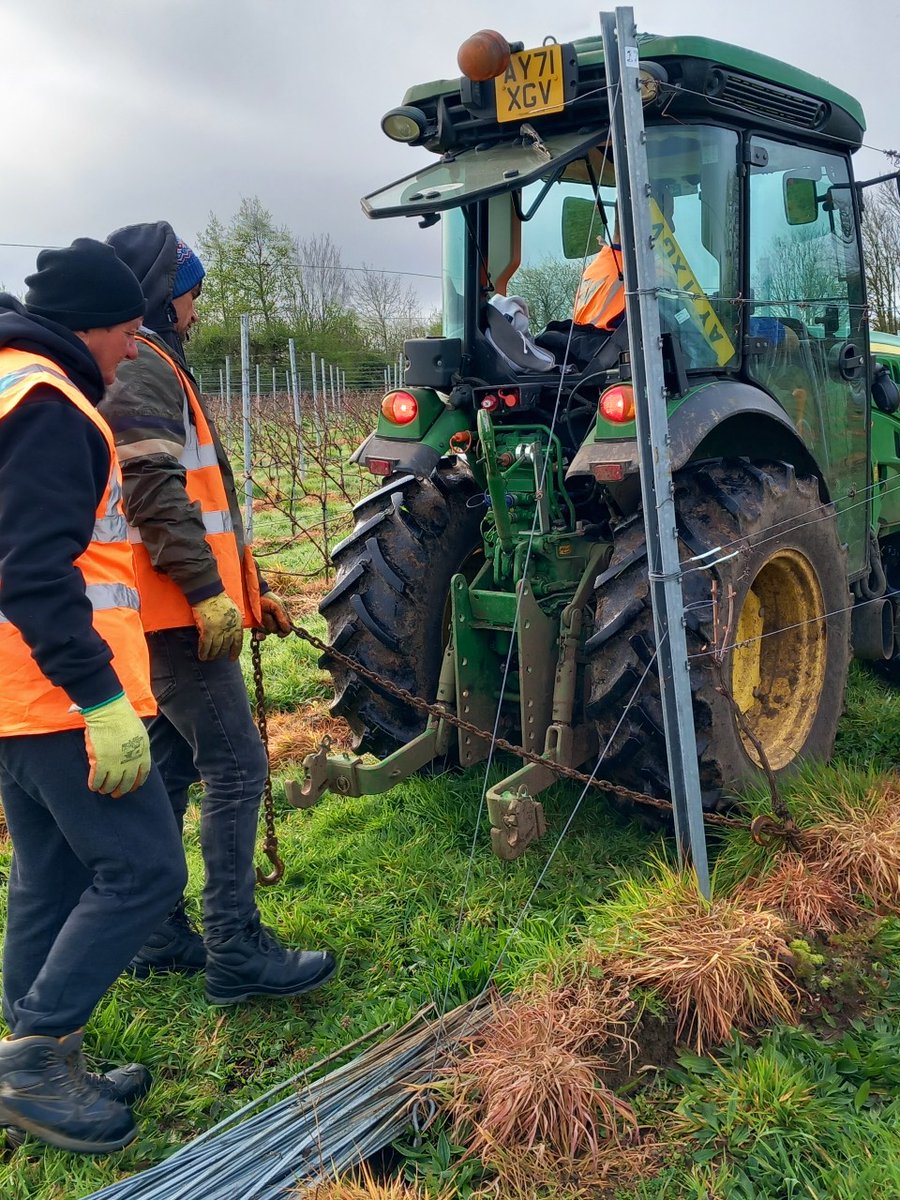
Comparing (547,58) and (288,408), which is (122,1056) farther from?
(288,408)

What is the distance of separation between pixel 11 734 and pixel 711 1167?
5.61 feet

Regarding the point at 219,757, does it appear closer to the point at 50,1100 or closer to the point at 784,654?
the point at 50,1100

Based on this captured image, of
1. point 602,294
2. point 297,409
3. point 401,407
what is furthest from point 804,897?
point 297,409

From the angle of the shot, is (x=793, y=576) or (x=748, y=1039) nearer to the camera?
(x=748, y=1039)

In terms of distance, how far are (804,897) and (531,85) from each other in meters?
2.54

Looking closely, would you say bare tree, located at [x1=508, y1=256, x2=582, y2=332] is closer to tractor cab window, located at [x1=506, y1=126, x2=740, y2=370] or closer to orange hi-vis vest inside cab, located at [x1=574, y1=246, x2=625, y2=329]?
tractor cab window, located at [x1=506, y1=126, x2=740, y2=370]

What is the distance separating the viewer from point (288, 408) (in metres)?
20.7

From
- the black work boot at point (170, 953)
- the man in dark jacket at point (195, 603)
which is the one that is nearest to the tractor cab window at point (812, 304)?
the man in dark jacket at point (195, 603)

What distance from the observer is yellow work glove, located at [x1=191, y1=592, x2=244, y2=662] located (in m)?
2.70

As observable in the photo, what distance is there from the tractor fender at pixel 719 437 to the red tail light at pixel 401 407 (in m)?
0.79

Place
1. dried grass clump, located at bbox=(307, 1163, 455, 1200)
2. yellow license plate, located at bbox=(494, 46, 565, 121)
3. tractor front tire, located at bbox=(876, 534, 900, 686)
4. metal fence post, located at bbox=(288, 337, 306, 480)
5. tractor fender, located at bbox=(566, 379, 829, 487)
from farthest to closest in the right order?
metal fence post, located at bbox=(288, 337, 306, 480)
tractor front tire, located at bbox=(876, 534, 900, 686)
yellow license plate, located at bbox=(494, 46, 565, 121)
tractor fender, located at bbox=(566, 379, 829, 487)
dried grass clump, located at bbox=(307, 1163, 455, 1200)

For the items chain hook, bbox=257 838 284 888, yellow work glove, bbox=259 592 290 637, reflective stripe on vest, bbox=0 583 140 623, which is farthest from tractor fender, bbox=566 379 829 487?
chain hook, bbox=257 838 284 888

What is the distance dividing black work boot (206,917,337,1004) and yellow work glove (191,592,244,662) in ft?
2.69

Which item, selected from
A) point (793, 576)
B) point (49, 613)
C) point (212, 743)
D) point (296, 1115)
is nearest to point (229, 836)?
point (212, 743)
